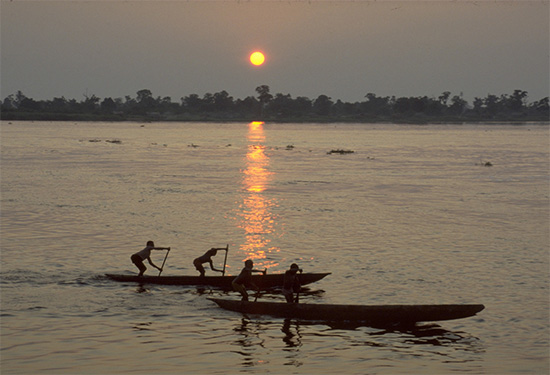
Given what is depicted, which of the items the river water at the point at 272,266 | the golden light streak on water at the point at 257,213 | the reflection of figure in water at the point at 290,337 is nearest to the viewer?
the river water at the point at 272,266

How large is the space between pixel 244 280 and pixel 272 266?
6007 millimetres

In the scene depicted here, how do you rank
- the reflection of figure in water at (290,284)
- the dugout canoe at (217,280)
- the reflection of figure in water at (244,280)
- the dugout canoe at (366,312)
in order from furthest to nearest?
the dugout canoe at (217,280)
the reflection of figure in water at (244,280)
the reflection of figure in water at (290,284)
the dugout canoe at (366,312)

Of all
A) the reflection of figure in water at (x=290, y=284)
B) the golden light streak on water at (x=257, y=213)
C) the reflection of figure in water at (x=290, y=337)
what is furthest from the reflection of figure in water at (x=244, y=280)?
the golden light streak on water at (x=257, y=213)

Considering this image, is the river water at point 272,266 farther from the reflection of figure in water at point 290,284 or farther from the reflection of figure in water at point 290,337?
the reflection of figure in water at point 290,284

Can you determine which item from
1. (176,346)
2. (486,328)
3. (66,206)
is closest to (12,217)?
(66,206)

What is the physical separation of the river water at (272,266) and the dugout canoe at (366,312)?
352mm

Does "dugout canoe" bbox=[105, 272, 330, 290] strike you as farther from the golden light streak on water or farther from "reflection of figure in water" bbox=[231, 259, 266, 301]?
the golden light streak on water

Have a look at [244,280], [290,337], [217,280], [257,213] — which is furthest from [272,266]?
[257,213]

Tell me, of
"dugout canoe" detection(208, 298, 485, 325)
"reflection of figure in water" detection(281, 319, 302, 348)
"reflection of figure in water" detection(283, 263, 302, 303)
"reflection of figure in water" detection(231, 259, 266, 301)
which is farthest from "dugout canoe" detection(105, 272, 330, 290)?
"reflection of figure in water" detection(281, 319, 302, 348)

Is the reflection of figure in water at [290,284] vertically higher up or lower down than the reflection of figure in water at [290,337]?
higher up

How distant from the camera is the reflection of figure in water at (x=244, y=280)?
22.5m

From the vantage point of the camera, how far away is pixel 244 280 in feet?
75.7

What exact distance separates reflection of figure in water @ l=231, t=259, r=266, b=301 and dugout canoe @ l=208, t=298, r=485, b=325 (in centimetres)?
95

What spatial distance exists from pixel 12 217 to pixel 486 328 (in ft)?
97.2
